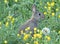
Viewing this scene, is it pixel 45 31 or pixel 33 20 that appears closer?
pixel 45 31

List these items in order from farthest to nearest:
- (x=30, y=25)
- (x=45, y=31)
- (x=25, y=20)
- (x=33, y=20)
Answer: (x=25, y=20) < (x=33, y=20) < (x=30, y=25) < (x=45, y=31)

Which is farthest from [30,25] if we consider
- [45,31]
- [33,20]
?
[45,31]

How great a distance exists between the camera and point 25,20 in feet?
23.3

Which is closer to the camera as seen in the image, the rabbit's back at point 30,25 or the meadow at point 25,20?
the meadow at point 25,20

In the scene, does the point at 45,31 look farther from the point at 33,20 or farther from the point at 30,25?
the point at 33,20

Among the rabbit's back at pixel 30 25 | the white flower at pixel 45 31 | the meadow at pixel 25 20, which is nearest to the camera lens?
the meadow at pixel 25 20

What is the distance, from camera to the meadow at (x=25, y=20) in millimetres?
5730

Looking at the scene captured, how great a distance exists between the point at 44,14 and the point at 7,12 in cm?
96

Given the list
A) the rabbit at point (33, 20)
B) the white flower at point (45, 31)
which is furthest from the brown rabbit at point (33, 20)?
the white flower at point (45, 31)

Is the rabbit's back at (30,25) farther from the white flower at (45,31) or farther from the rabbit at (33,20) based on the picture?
the white flower at (45,31)

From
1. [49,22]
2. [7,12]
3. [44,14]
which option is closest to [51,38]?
[49,22]

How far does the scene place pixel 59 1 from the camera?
289 inches

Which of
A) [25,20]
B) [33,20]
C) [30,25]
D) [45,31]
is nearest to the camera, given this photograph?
[45,31]

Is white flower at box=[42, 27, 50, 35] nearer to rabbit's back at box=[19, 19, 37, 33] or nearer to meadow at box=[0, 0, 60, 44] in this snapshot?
meadow at box=[0, 0, 60, 44]
